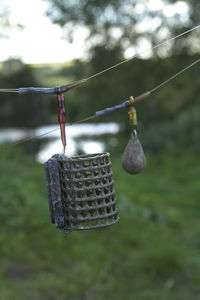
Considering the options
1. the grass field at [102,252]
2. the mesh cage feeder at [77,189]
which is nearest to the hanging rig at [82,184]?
the mesh cage feeder at [77,189]

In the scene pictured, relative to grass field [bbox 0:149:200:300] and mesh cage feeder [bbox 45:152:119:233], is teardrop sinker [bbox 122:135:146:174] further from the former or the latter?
grass field [bbox 0:149:200:300]

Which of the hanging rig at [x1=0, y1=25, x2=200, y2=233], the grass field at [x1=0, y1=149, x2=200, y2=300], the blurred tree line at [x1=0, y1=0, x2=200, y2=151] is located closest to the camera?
the hanging rig at [x1=0, y1=25, x2=200, y2=233]

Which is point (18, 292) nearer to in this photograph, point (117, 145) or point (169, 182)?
point (169, 182)

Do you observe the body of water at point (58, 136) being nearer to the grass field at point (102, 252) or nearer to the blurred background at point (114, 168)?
the blurred background at point (114, 168)

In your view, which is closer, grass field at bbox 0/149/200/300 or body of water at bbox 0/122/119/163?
grass field at bbox 0/149/200/300

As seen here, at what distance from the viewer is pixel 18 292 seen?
697 centimetres

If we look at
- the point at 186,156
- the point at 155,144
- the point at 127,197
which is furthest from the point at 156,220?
the point at 155,144

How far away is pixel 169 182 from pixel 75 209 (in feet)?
Result: 37.1

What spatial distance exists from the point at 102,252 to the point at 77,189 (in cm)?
615

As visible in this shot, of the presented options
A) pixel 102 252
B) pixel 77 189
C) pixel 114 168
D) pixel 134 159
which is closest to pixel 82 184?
pixel 77 189

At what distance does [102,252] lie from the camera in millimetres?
8172

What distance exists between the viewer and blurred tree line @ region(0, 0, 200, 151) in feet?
49.6

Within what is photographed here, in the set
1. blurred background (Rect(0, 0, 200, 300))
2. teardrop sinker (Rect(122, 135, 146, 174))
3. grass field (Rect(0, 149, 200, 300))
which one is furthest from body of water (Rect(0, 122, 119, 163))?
teardrop sinker (Rect(122, 135, 146, 174))

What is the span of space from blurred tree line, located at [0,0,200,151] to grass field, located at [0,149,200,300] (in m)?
5.83
